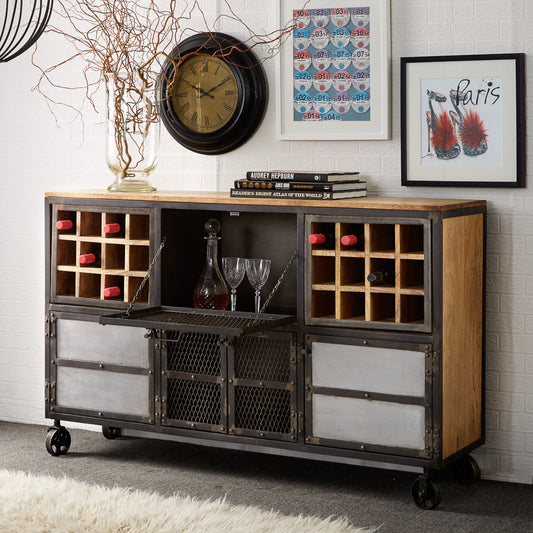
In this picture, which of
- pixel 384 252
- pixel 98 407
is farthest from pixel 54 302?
pixel 384 252

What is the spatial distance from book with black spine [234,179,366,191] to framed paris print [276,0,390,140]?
31cm

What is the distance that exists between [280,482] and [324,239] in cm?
107

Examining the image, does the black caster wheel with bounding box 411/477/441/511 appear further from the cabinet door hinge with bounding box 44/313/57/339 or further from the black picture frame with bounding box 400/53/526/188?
the cabinet door hinge with bounding box 44/313/57/339

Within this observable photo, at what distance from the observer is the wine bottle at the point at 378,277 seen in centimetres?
349

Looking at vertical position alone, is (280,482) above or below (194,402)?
below

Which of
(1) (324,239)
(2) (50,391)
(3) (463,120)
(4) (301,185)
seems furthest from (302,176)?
(2) (50,391)

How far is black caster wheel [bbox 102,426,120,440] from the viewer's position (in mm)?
4508

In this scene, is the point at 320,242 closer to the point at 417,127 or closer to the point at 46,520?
the point at 417,127

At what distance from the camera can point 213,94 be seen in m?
4.22

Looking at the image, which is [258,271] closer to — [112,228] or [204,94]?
[112,228]

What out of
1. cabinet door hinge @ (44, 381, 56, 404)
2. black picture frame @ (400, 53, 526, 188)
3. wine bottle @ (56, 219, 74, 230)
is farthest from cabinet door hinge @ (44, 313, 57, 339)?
black picture frame @ (400, 53, 526, 188)

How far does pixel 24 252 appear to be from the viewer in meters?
4.77

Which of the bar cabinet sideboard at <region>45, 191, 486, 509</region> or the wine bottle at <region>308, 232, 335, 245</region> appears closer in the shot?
the bar cabinet sideboard at <region>45, 191, 486, 509</region>

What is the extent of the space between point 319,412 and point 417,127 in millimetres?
1281
